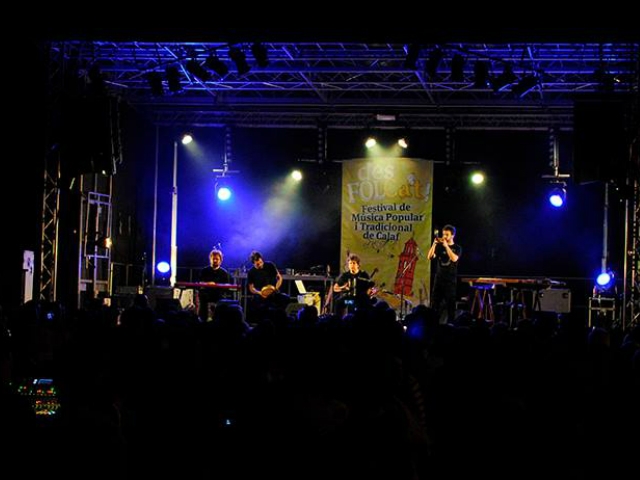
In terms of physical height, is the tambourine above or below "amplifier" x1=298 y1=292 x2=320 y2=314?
above

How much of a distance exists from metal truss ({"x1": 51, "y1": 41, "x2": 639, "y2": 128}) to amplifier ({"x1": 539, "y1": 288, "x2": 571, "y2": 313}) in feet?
12.4

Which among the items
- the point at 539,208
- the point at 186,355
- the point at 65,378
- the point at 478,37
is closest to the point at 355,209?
the point at 539,208

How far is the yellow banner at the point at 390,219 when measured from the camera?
18781mm

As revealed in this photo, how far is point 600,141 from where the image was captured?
41.6ft

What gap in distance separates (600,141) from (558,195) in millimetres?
5922

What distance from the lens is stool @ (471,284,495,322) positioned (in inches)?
644

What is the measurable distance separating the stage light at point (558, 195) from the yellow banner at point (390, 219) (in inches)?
100

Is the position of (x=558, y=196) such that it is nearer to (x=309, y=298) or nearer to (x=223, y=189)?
(x=309, y=298)

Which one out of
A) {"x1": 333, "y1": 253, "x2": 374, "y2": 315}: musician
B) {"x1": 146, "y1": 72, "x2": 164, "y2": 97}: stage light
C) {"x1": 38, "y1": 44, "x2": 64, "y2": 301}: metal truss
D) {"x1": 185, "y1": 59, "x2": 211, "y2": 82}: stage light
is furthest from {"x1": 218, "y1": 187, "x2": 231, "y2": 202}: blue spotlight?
{"x1": 185, "y1": 59, "x2": 211, "y2": 82}: stage light

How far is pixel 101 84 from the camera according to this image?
13.6m

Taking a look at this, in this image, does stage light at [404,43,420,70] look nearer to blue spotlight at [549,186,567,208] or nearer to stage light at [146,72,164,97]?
stage light at [146,72,164,97]

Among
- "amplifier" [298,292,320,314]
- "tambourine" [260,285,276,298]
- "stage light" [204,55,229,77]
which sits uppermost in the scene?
"stage light" [204,55,229,77]

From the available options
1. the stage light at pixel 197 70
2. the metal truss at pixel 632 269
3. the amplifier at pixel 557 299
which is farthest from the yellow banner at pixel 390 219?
the stage light at pixel 197 70

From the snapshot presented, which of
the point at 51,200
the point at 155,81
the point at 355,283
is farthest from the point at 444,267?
the point at 51,200
